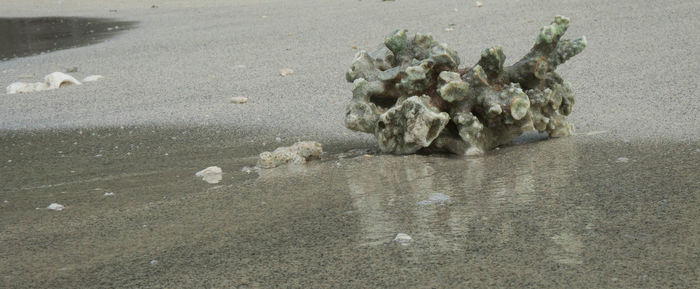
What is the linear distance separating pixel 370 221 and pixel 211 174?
3.91ft

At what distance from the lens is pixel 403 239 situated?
2463 millimetres

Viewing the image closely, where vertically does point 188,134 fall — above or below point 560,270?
below

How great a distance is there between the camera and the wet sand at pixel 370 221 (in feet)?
7.23

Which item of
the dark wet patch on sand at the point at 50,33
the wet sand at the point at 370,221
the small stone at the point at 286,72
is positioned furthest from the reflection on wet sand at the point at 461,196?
the dark wet patch on sand at the point at 50,33

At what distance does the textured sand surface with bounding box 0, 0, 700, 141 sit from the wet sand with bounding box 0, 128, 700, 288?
0.76m

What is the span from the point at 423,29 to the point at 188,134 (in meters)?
3.72

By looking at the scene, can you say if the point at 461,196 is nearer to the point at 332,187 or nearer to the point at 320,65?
the point at 332,187

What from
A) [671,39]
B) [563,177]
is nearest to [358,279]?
[563,177]

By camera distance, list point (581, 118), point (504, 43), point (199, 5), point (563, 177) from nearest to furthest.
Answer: point (563, 177) → point (581, 118) → point (504, 43) → point (199, 5)

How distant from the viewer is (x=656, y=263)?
214 centimetres

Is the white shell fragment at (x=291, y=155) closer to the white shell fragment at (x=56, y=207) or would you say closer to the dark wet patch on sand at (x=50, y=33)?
the white shell fragment at (x=56, y=207)

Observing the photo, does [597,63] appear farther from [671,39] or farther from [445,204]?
[445,204]

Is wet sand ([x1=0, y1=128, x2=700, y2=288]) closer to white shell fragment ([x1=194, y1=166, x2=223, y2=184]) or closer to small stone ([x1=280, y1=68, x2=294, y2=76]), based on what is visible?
white shell fragment ([x1=194, y1=166, x2=223, y2=184])

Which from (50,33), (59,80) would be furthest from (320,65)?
(50,33)
